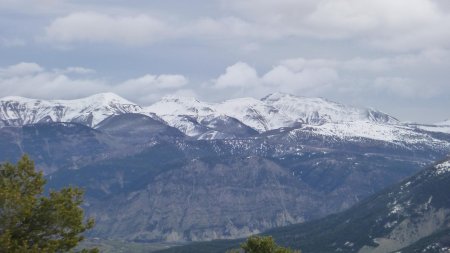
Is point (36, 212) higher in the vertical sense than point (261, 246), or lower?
higher

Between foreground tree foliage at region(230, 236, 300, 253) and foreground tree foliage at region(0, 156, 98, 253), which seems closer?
foreground tree foliage at region(0, 156, 98, 253)

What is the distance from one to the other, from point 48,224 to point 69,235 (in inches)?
80.9

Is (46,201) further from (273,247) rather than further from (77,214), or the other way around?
(273,247)

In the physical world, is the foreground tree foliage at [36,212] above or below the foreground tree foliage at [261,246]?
above

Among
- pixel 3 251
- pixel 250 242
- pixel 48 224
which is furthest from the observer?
pixel 250 242

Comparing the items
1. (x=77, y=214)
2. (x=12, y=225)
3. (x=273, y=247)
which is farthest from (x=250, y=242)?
(x=12, y=225)

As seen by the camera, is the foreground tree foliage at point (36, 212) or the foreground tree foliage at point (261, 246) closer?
the foreground tree foliage at point (36, 212)

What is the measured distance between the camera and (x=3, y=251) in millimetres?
56656

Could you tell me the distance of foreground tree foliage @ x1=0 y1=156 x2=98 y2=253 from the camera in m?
59.0

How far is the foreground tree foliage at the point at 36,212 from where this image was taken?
59.0 m

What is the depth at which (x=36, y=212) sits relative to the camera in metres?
61.7

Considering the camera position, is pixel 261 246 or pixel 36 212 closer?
pixel 36 212

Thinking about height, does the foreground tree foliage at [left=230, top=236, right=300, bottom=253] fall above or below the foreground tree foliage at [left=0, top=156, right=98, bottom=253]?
below

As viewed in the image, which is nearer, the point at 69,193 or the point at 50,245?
the point at 50,245
